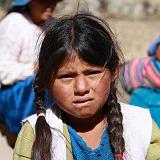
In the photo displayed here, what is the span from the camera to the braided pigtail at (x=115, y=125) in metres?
2.67

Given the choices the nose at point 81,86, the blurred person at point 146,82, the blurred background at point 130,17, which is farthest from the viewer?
the blurred background at point 130,17

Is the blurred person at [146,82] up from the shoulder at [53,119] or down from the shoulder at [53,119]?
down

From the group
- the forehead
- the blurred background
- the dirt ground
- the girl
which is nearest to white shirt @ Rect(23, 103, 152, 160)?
the girl

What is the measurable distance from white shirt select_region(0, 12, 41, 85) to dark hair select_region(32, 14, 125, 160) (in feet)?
5.27

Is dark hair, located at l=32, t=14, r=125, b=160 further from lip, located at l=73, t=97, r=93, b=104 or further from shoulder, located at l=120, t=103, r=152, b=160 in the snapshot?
lip, located at l=73, t=97, r=93, b=104

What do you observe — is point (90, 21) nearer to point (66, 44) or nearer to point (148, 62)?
point (66, 44)

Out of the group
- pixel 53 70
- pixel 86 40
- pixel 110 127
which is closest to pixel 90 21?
pixel 86 40

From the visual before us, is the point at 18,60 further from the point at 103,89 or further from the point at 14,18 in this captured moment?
the point at 103,89

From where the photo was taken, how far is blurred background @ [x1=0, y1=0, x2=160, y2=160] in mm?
8117

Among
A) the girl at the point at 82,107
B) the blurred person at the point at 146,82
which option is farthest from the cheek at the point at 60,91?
the blurred person at the point at 146,82

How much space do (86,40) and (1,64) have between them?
1934mm

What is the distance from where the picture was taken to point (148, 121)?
Answer: 271cm

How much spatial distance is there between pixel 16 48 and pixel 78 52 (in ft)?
6.45

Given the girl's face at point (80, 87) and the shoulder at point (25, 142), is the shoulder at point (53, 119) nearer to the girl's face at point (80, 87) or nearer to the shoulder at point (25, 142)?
the shoulder at point (25, 142)
